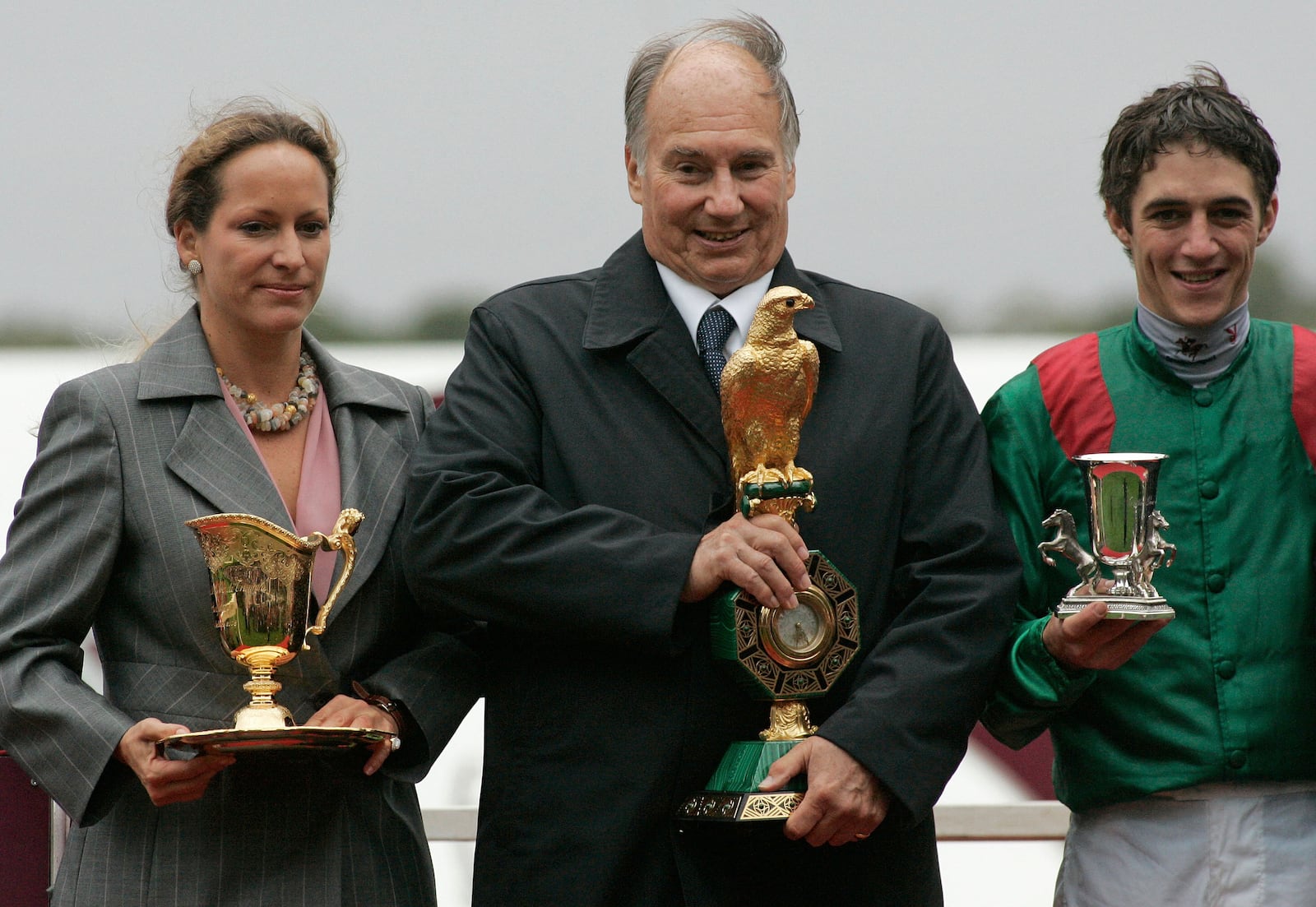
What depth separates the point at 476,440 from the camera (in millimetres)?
2340

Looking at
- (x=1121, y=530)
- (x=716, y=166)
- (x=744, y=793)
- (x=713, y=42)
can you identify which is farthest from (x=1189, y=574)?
(x=713, y=42)

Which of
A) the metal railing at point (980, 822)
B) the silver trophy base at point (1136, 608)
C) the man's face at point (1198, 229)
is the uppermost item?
the man's face at point (1198, 229)

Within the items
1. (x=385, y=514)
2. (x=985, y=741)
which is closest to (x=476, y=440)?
(x=385, y=514)

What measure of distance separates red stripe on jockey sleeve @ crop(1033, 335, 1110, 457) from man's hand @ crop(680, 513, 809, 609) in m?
0.53

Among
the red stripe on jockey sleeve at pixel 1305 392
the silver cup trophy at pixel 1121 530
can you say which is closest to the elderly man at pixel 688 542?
the silver cup trophy at pixel 1121 530

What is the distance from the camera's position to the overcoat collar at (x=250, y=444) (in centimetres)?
238

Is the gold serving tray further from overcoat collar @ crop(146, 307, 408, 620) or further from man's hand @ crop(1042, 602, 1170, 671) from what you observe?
man's hand @ crop(1042, 602, 1170, 671)

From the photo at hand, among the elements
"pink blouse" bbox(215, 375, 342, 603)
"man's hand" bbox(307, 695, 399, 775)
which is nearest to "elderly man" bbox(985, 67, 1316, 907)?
"man's hand" bbox(307, 695, 399, 775)

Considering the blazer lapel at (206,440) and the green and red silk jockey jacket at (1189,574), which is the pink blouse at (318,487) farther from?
the green and red silk jockey jacket at (1189,574)

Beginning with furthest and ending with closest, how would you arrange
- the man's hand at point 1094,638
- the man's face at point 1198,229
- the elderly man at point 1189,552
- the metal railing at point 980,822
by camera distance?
1. the metal railing at point 980,822
2. the man's face at point 1198,229
3. the elderly man at point 1189,552
4. the man's hand at point 1094,638

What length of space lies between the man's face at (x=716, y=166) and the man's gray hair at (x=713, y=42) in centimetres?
2

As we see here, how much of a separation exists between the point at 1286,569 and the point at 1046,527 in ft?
1.29

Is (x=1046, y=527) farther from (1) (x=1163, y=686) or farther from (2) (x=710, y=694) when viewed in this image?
(2) (x=710, y=694)

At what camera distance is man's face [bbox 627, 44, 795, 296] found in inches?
94.8
